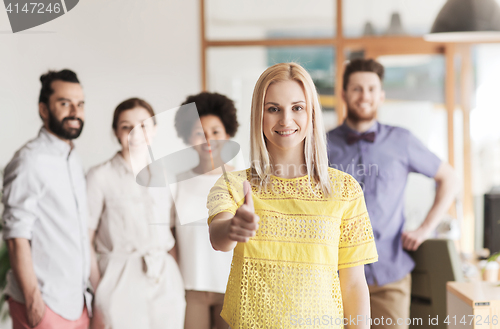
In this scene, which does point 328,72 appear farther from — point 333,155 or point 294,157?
point 294,157

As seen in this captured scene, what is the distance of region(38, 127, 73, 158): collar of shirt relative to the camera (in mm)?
1958

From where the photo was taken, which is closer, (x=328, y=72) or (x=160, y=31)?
(x=160, y=31)

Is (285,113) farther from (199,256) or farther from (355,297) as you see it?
(199,256)

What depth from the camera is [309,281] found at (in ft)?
3.41

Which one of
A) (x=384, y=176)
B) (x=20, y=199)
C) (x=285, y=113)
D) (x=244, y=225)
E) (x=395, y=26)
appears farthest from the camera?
(x=395, y=26)

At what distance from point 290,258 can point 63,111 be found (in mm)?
1402

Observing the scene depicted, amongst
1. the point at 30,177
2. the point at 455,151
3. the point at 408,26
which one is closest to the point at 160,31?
the point at 30,177

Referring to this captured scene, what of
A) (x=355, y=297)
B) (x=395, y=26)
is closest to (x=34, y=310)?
(x=355, y=297)

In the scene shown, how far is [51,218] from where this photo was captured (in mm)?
1919

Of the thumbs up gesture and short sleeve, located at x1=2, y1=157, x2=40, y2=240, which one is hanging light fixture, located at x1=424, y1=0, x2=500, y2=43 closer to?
the thumbs up gesture

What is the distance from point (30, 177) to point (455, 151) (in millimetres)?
3053

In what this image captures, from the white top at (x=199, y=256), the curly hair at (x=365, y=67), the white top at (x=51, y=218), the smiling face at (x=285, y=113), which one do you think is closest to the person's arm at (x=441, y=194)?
the curly hair at (x=365, y=67)

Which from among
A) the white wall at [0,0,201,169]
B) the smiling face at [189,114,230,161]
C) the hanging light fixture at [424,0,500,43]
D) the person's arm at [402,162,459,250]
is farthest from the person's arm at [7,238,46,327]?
the hanging light fixture at [424,0,500,43]

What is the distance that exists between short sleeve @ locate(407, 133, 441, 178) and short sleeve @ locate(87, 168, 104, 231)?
143 centimetres
